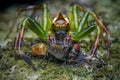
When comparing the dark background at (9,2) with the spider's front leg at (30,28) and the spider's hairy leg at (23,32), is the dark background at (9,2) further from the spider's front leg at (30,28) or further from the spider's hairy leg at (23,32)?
the spider's hairy leg at (23,32)

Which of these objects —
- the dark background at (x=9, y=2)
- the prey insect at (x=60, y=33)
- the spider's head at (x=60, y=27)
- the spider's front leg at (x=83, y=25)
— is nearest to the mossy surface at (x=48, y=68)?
the prey insect at (x=60, y=33)

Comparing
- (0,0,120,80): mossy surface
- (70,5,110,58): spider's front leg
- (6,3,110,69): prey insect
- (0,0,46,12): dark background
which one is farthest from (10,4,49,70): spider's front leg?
(0,0,46,12): dark background

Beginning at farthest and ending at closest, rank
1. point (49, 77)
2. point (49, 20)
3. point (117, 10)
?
point (117, 10) → point (49, 20) → point (49, 77)

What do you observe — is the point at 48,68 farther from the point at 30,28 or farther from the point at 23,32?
the point at 30,28

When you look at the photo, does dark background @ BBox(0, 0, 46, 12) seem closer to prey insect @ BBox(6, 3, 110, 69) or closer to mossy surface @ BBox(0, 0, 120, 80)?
mossy surface @ BBox(0, 0, 120, 80)

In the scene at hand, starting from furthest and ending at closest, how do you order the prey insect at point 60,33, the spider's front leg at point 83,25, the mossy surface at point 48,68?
the spider's front leg at point 83,25 → the prey insect at point 60,33 → the mossy surface at point 48,68

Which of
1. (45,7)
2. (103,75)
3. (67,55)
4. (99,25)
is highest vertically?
(45,7)

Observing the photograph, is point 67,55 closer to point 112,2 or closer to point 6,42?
point 6,42

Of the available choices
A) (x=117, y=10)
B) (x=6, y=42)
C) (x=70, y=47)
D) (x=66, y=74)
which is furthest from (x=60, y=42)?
(x=117, y=10)
